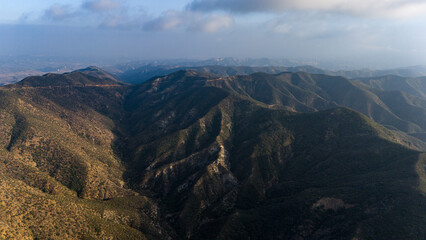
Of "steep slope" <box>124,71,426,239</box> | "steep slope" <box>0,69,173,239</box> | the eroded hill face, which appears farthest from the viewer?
"steep slope" <box>124,71,426,239</box>

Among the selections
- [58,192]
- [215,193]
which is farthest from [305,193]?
[58,192]

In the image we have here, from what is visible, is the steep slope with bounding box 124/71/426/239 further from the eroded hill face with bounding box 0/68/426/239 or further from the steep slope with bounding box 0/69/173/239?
the steep slope with bounding box 0/69/173/239

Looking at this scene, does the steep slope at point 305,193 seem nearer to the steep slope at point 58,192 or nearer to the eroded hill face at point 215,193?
the eroded hill face at point 215,193

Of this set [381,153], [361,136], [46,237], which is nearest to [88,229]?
[46,237]

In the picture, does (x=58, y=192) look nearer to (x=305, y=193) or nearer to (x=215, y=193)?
(x=215, y=193)

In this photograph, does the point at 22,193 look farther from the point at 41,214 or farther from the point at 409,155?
the point at 409,155

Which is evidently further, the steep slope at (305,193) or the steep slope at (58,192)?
the steep slope at (305,193)

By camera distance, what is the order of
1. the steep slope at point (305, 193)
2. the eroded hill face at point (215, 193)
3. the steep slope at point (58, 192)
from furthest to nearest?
1. the steep slope at point (305, 193)
2. the eroded hill face at point (215, 193)
3. the steep slope at point (58, 192)

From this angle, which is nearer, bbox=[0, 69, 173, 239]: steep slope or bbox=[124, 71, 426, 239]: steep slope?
bbox=[0, 69, 173, 239]: steep slope

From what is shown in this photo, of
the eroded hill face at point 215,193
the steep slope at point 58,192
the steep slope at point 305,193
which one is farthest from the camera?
the steep slope at point 305,193

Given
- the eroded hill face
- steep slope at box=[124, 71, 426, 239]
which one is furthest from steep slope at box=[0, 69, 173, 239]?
steep slope at box=[124, 71, 426, 239]

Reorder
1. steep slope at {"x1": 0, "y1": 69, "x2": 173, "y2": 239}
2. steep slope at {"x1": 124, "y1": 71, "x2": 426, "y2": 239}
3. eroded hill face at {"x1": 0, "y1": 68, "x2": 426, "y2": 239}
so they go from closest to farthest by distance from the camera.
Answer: steep slope at {"x1": 0, "y1": 69, "x2": 173, "y2": 239} < eroded hill face at {"x1": 0, "y1": 68, "x2": 426, "y2": 239} < steep slope at {"x1": 124, "y1": 71, "x2": 426, "y2": 239}

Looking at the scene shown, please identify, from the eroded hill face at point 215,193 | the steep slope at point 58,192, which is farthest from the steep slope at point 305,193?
the steep slope at point 58,192
